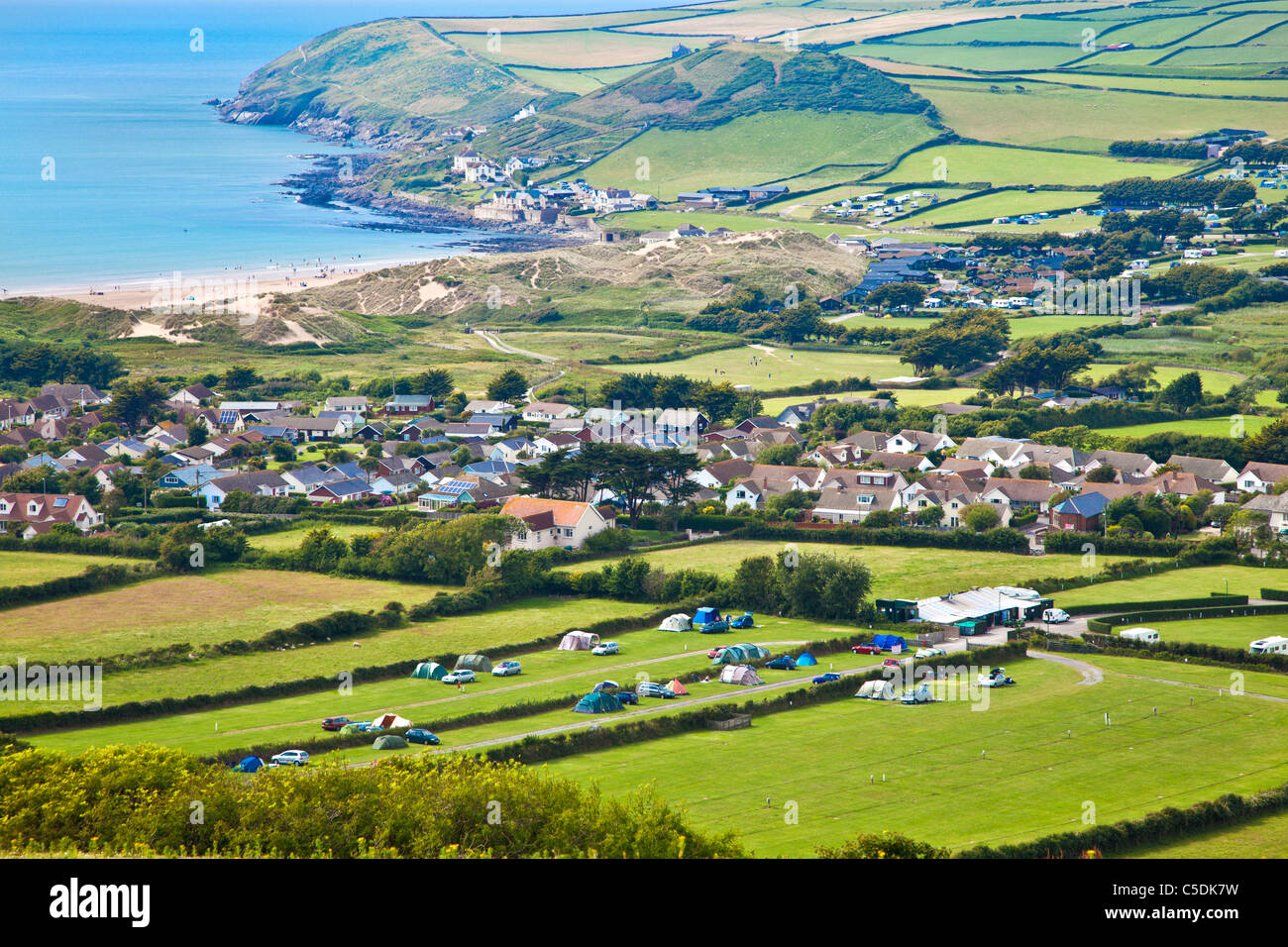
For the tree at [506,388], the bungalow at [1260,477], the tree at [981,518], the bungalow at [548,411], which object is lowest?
the tree at [981,518]

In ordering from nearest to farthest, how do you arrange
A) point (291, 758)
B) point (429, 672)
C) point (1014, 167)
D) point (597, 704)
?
point (291, 758), point (597, 704), point (429, 672), point (1014, 167)

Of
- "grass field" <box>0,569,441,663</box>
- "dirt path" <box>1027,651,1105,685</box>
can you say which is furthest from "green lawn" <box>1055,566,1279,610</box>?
"grass field" <box>0,569,441,663</box>

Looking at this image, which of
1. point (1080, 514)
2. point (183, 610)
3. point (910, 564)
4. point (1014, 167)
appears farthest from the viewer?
point (1014, 167)

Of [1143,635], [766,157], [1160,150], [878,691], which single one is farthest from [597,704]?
[766,157]

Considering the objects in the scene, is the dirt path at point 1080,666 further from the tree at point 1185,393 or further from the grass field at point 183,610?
the tree at point 1185,393

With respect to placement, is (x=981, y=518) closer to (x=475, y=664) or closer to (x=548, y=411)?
(x=475, y=664)

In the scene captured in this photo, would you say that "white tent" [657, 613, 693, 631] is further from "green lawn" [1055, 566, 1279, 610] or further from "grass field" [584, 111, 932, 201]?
"grass field" [584, 111, 932, 201]

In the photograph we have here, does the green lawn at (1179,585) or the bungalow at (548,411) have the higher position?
the bungalow at (548,411)

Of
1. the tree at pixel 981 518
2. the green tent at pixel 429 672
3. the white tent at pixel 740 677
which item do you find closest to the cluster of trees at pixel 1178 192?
the tree at pixel 981 518
